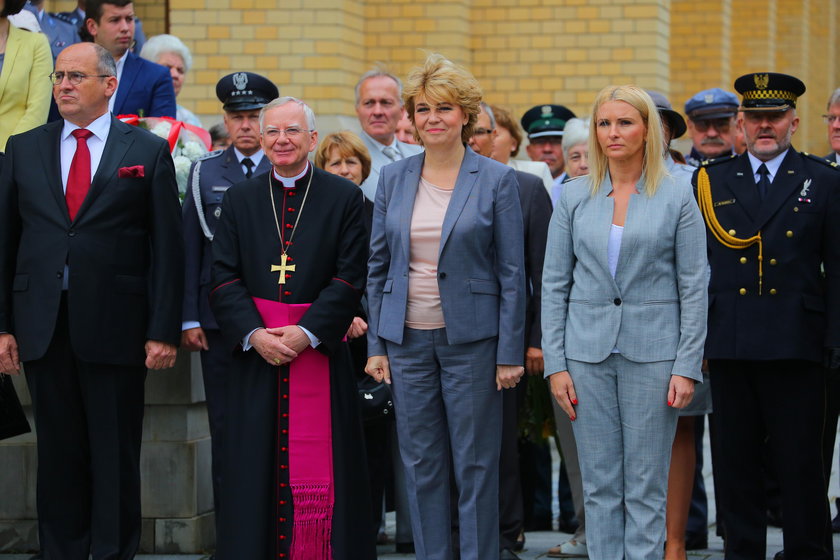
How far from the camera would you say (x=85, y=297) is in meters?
5.72

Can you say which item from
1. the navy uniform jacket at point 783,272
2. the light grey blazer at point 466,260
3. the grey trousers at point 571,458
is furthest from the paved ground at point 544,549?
the light grey blazer at point 466,260

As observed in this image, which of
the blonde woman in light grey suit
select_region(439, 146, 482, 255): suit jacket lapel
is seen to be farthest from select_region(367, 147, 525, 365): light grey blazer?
the blonde woman in light grey suit

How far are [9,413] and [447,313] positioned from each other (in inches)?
80.2

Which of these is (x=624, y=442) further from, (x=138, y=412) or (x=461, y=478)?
(x=138, y=412)

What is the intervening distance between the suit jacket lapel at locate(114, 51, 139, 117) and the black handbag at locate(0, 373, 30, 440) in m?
1.90

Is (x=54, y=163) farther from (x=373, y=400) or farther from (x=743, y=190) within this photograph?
(x=743, y=190)

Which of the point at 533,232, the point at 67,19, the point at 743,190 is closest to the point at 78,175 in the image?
the point at 533,232

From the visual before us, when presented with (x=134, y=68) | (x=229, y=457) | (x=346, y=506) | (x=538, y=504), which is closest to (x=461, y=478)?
(x=346, y=506)

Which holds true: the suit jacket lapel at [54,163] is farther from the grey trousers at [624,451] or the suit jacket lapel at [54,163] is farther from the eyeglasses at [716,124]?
the eyeglasses at [716,124]

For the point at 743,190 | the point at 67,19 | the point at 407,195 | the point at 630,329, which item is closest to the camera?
the point at 630,329

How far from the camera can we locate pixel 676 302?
5.23 meters

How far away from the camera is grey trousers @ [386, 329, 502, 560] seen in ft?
17.8

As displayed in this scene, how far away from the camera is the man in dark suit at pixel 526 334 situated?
6.18 meters

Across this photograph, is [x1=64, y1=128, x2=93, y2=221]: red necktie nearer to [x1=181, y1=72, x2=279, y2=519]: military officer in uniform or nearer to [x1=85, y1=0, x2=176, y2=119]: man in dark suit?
[x1=181, y1=72, x2=279, y2=519]: military officer in uniform
